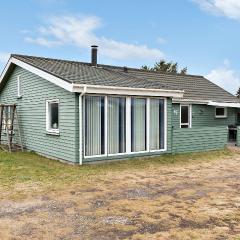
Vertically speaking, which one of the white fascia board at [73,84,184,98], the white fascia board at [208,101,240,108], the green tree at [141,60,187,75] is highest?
the green tree at [141,60,187,75]

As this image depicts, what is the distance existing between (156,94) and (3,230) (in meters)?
9.32

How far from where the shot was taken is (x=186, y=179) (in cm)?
1066

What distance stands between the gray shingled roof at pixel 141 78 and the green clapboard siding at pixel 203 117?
1.99 ft

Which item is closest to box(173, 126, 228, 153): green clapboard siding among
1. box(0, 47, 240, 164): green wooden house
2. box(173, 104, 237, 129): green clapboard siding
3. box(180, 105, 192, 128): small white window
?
box(0, 47, 240, 164): green wooden house

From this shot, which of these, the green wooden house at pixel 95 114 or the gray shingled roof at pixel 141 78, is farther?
the gray shingled roof at pixel 141 78

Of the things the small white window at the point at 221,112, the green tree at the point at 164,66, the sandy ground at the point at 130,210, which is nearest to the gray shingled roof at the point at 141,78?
the small white window at the point at 221,112

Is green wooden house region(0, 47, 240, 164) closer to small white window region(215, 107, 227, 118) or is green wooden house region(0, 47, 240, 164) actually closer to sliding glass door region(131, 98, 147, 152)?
sliding glass door region(131, 98, 147, 152)

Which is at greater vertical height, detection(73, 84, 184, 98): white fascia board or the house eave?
detection(73, 84, 184, 98): white fascia board

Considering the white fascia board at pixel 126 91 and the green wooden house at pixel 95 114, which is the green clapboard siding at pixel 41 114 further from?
the white fascia board at pixel 126 91

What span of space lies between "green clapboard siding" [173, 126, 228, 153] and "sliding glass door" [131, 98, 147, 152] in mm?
2000

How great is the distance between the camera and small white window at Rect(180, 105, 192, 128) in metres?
18.9

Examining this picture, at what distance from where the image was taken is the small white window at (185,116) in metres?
18.9

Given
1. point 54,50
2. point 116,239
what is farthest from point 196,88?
point 116,239

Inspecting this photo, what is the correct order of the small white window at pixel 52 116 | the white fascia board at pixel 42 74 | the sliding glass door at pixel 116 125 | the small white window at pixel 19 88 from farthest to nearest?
the small white window at pixel 19 88 < the small white window at pixel 52 116 < the sliding glass door at pixel 116 125 < the white fascia board at pixel 42 74
